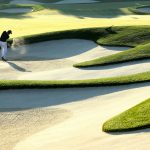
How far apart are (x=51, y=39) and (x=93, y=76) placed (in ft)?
31.7

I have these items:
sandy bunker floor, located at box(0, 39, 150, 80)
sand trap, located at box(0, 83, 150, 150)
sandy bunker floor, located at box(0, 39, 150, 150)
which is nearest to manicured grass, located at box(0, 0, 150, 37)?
sandy bunker floor, located at box(0, 39, 150, 80)

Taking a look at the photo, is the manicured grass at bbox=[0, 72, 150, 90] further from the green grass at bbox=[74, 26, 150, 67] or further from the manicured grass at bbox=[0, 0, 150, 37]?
the manicured grass at bbox=[0, 0, 150, 37]

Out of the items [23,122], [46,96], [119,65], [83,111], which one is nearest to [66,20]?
[119,65]

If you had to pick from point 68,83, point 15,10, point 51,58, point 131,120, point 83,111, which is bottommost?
point 51,58

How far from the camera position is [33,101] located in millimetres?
18344

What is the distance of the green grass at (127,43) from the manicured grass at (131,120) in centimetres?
933

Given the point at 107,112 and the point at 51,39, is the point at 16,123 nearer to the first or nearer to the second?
the point at 107,112

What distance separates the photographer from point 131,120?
13.9m

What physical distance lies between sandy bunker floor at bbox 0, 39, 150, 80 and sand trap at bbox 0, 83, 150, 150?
340 centimetres

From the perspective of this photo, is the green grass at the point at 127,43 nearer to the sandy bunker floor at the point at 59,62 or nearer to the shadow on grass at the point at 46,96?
the sandy bunker floor at the point at 59,62

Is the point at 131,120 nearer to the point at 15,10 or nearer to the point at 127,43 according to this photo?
the point at 127,43

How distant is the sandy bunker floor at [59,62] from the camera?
74.9ft

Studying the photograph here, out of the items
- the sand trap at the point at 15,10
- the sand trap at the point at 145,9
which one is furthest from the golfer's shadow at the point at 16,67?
the sand trap at the point at 145,9

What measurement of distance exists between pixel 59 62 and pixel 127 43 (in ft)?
17.6
